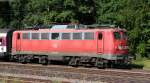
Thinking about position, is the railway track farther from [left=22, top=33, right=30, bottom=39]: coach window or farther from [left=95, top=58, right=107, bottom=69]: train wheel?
[left=22, top=33, right=30, bottom=39]: coach window

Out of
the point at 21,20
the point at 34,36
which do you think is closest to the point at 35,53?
the point at 34,36

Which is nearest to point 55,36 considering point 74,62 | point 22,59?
A: point 74,62

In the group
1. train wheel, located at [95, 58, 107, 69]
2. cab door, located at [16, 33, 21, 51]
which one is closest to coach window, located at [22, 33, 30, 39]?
cab door, located at [16, 33, 21, 51]

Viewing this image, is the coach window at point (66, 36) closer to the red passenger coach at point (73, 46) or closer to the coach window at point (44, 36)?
the red passenger coach at point (73, 46)

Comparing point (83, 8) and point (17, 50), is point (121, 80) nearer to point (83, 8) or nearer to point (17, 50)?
point (17, 50)

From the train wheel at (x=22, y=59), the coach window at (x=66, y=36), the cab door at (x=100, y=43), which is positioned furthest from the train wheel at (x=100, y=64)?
the train wheel at (x=22, y=59)

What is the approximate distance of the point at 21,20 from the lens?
54.3m

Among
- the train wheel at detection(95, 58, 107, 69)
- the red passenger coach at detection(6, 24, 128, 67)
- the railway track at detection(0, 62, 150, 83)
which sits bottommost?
the railway track at detection(0, 62, 150, 83)

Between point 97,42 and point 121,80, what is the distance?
8.27 meters

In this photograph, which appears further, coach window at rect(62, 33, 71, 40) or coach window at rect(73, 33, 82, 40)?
coach window at rect(62, 33, 71, 40)

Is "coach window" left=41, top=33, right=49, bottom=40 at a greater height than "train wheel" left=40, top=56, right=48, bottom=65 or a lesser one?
greater

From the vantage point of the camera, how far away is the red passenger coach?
95.5ft

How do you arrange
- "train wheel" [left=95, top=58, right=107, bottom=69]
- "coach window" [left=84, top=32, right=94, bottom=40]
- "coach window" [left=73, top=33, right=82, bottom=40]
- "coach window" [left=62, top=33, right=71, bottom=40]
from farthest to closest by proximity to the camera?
1. "coach window" [left=62, top=33, right=71, bottom=40]
2. "coach window" [left=73, top=33, right=82, bottom=40]
3. "coach window" [left=84, top=32, right=94, bottom=40]
4. "train wheel" [left=95, top=58, right=107, bottom=69]

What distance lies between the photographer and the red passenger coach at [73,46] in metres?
29.1
